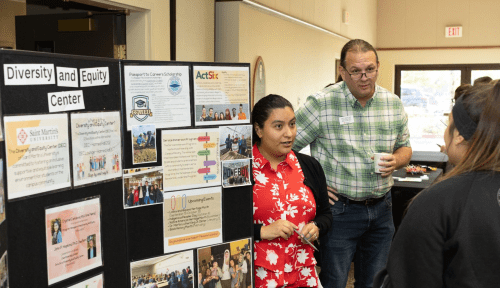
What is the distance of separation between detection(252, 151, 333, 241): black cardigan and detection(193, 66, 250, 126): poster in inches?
16.7

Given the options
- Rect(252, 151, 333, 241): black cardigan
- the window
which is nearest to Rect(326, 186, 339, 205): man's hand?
Rect(252, 151, 333, 241): black cardigan

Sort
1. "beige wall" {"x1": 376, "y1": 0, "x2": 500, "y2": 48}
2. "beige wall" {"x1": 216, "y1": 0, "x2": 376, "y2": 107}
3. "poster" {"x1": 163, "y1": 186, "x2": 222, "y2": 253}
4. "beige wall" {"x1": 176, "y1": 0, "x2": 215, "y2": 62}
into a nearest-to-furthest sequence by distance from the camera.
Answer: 1. "poster" {"x1": 163, "y1": 186, "x2": 222, "y2": 253}
2. "beige wall" {"x1": 176, "y1": 0, "x2": 215, "y2": 62}
3. "beige wall" {"x1": 216, "y1": 0, "x2": 376, "y2": 107}
4. "beige wall" {"x1": 376, "y1": 0, "x2": 500, "y2": 48}

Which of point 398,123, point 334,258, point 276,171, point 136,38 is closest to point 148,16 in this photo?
point 136,38

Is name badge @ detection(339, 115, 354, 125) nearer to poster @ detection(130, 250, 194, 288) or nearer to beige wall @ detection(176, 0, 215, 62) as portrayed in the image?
poster @ detection(130, 250, 194, 288)

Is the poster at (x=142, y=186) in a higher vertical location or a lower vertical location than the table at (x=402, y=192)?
higher

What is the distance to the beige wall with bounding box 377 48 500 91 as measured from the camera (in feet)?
30.1

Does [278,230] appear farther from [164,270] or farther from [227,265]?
[164,270]

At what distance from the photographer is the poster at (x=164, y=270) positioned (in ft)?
5.90

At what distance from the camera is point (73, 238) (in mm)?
1559

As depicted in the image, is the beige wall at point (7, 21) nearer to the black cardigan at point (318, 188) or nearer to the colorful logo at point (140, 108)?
the colorful logo at point (140, 108)

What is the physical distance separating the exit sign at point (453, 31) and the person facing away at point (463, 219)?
893cm

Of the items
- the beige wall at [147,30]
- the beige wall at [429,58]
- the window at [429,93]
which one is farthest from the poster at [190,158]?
the beige wall at [429,58]

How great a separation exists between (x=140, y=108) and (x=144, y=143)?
0.13 metres

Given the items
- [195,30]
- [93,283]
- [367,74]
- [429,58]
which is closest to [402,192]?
[367,74]
